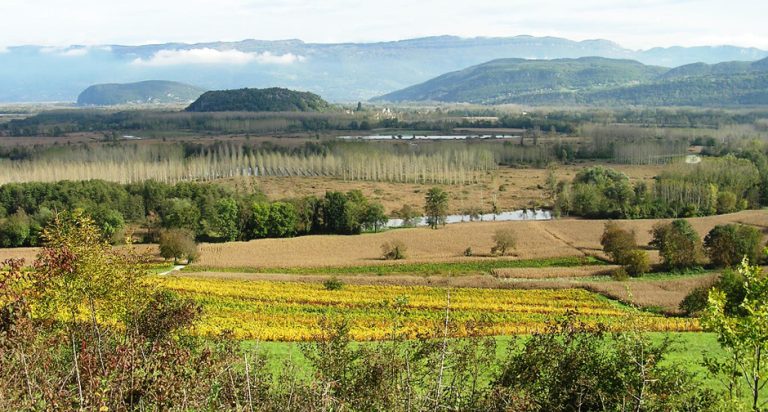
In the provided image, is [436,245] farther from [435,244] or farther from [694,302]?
[694,302]

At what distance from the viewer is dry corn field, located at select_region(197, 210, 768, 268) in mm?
55219

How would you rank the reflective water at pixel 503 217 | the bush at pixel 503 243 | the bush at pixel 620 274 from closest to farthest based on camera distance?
the bush at pixel 620 274 → the bush at pixel 503 243 → the reflective water at pixel 503 217

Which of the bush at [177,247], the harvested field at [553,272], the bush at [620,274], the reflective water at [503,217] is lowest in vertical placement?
the reflective water at [503,217]

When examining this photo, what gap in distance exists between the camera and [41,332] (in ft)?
51.9

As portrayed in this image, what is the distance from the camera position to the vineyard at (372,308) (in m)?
30.0

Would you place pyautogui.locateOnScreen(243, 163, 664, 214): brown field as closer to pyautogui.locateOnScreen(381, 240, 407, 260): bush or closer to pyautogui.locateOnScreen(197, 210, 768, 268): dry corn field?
pyautogui.locateOnScreen(197, 210, 768, 268): dry corn field

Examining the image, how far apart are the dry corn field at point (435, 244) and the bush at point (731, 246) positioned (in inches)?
341

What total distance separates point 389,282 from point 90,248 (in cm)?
3048

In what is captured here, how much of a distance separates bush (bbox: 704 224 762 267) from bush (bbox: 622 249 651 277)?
5835 mm

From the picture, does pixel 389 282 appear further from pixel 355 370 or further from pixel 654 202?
pixel 654 202

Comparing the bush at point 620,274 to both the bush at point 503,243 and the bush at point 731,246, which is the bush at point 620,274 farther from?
the bush at point 503,243

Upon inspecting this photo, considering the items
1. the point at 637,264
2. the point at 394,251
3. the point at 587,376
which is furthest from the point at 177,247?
the point at 587,376

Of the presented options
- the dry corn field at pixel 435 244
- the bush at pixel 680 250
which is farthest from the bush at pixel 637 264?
the dry corn field at pixel 435 244

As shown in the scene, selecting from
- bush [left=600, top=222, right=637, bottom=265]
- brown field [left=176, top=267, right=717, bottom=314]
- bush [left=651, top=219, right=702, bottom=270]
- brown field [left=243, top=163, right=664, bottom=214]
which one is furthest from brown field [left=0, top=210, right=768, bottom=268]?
brown field [left=243, top=163, right=664, bottom=214]
